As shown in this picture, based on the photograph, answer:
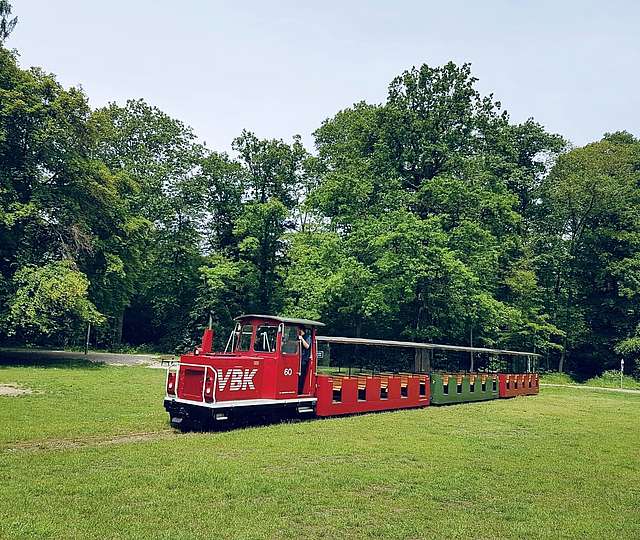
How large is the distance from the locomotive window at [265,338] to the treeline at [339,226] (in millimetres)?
14829

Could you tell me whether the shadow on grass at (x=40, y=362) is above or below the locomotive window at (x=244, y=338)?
below

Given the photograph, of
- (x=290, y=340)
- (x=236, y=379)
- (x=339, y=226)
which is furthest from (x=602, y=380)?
(x=236, y=379)

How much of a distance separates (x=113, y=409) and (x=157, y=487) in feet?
25.6

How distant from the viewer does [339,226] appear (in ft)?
111

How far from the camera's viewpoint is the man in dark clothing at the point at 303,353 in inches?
579

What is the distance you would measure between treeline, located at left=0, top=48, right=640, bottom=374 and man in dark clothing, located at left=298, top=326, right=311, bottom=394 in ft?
45.7

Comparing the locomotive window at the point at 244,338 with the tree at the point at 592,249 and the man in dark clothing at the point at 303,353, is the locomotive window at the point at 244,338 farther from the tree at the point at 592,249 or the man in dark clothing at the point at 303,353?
the tree at the point at 592,249

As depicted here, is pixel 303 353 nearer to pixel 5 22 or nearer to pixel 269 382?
pixel 269 382

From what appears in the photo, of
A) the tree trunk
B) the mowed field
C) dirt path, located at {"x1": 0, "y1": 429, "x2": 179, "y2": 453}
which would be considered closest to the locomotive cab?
the mowed field

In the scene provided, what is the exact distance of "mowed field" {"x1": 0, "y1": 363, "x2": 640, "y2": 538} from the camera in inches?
254

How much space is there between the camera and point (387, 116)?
3272cm

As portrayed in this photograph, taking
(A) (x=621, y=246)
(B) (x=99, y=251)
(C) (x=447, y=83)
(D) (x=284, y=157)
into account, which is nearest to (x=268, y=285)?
(D) (x=284, y=157)

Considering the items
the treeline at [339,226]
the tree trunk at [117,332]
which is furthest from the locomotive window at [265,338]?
the tree trunk at [117,332]

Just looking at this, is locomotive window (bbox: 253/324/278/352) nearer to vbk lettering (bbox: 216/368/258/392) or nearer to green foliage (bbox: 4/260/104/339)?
vbk lettering (bbox: 216/368/258/392)
